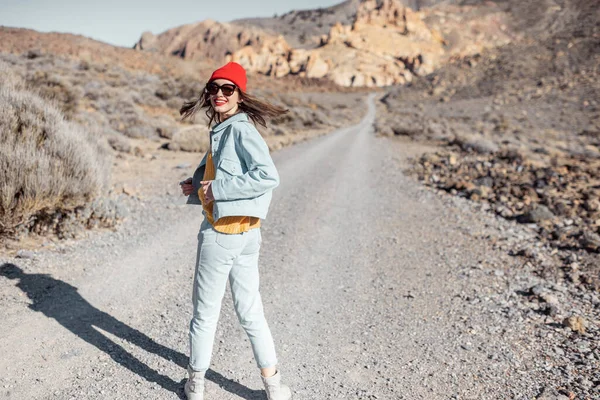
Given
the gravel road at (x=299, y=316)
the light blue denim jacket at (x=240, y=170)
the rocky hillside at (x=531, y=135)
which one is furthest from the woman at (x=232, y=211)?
the rocky hillside at (x=531, y=135)

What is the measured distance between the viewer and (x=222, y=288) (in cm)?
220

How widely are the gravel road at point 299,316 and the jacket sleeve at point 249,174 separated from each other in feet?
4.47

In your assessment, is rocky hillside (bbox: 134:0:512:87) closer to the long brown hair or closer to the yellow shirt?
the long brown hair

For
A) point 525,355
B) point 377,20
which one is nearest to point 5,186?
point 525,355

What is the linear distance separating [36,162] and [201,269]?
11.8ft

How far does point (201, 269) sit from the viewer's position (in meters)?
2.13

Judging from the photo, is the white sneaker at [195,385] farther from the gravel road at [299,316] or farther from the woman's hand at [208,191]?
the woman's hand at [208,191]

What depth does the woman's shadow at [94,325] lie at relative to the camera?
2.58 metres

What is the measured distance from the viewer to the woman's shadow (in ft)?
8.45

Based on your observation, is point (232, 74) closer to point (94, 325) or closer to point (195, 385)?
point (195, 385)

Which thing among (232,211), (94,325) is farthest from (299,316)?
(232,211)

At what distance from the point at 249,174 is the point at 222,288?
0.68 meters

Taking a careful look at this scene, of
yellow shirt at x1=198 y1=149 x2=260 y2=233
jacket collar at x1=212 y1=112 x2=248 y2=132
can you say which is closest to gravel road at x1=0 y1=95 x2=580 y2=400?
yellow shirt at x1=198 y1=149 x2=260 y2=233

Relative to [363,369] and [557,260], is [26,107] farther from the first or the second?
[557,260]
